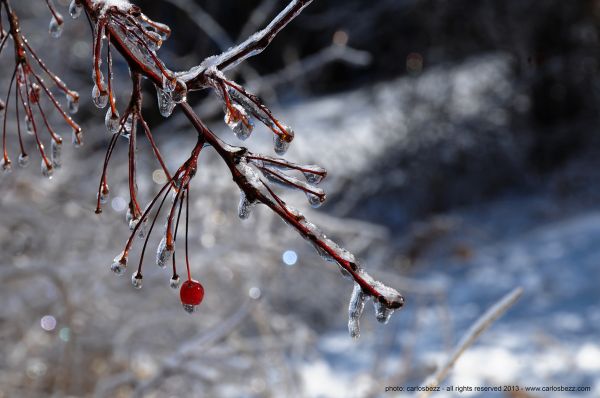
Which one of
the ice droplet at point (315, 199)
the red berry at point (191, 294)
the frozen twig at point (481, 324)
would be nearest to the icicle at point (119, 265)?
the red berry at point (191, 294)

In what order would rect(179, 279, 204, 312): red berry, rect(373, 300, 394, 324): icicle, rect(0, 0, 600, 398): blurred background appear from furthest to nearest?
rect(0, 0, 600, 398): blurred background < rect(179, 279, 204, 312): red berry < rect(373, 300, 394, 324): icicle

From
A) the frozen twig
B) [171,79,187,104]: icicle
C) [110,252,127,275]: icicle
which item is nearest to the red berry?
[110,252,127,275]: icicle

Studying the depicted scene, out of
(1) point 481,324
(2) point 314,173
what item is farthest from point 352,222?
(2) point 314,173

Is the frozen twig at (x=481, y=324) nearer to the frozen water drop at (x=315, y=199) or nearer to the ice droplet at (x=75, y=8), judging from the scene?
the frozen water drop at (x=315, y=199)

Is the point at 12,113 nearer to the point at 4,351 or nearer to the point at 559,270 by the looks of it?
the point at 4,351

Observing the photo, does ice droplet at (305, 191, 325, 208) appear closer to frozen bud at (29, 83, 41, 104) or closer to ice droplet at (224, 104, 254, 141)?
ice droplet at (224, 104, 254, 141)

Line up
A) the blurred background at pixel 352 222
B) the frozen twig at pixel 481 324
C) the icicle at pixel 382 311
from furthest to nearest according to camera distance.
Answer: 1. the blurred background at pixel 352 222
2. the frozen twig at pixel 481 324
3. the icicle at pixel 382 311
